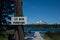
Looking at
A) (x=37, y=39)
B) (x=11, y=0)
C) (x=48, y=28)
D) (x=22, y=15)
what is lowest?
(x=37, y=39)

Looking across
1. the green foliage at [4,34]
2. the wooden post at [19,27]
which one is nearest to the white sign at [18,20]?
the wooden post at [19,27]

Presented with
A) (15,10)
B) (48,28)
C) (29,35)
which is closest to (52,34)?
(48,28)

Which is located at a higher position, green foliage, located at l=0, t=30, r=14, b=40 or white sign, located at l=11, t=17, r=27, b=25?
white sign, located at l=11, t=17, r=27, b=25

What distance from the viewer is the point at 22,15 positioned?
280cm

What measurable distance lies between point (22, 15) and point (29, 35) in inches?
14.3

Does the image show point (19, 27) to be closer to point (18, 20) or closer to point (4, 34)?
point (18, 20)

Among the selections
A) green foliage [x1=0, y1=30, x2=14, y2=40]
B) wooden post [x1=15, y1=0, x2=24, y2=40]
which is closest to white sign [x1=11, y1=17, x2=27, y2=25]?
wooden post [x1=15, y1=0, x2=24, y2=40]

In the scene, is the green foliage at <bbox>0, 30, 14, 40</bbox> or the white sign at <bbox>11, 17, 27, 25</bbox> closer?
the white sign at <bbox>11, 17, 27, 25</bbox>

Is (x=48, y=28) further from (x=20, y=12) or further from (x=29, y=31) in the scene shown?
(x=20, y=12)

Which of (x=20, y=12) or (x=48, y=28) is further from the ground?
(x=20, y=12)

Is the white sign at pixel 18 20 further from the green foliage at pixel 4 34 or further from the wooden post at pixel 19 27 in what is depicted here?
the green foliage at pixel 4 34

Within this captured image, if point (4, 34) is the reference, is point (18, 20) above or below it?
above

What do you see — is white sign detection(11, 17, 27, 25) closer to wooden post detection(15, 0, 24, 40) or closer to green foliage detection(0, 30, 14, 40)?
wooden post detection(15, 0, 24, 40)

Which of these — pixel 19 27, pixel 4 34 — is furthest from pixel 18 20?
pixel 4 34
